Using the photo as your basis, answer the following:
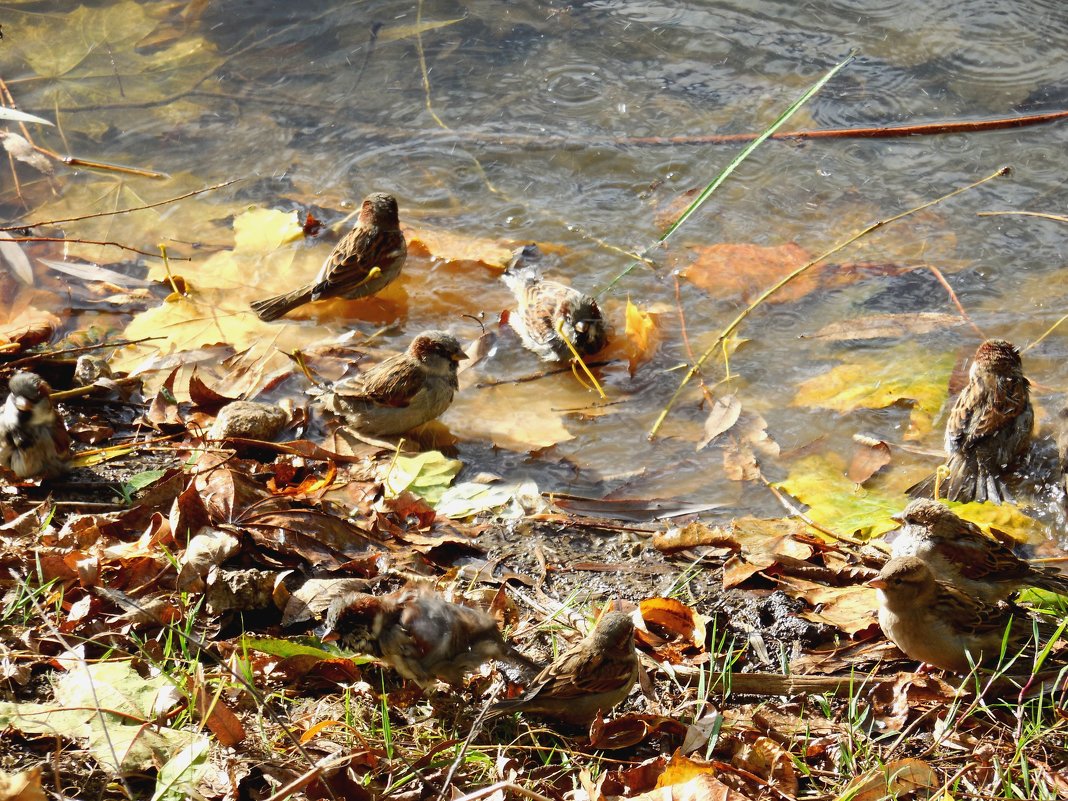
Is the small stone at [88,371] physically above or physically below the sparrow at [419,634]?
below

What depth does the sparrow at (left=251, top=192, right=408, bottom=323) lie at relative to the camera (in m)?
8.20

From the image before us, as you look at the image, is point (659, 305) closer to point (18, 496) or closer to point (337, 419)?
point (337, 419)

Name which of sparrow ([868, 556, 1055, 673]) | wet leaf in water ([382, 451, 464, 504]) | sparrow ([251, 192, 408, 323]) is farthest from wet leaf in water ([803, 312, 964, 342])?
sparrow ([868, 556, 1055, 673])

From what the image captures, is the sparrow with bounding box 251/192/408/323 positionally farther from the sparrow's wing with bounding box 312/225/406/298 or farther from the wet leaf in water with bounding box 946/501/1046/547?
the wet leaf in water with bounding box 946/501/1046/547

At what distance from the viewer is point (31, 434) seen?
5.53 m

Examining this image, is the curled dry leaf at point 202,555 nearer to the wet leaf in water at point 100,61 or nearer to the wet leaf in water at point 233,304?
the wet leaf in water at point 233,304

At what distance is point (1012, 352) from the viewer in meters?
6.73

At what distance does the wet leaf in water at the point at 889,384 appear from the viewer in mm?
7016

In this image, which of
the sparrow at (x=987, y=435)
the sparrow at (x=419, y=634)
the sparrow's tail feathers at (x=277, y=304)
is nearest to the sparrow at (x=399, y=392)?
the sparrow's tail feathers at (x=277, y=304)

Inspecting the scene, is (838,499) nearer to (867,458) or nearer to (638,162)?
(867,458)

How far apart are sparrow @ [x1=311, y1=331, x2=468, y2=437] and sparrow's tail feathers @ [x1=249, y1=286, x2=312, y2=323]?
1.36 m

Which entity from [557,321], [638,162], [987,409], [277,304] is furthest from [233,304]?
[987,409]

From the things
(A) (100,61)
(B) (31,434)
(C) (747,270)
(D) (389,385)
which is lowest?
(C) (747,270)

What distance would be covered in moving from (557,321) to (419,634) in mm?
4060
